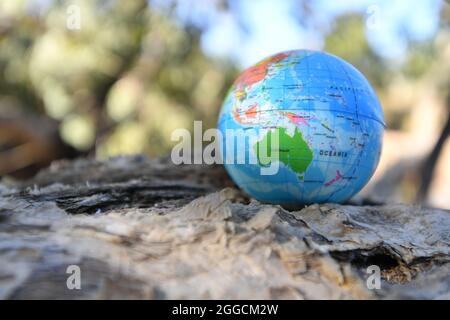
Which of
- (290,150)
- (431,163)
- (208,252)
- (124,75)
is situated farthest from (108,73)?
(208,252)

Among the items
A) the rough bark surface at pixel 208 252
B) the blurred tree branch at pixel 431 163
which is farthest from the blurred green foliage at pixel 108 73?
the rough bark surface at pixel 208 252

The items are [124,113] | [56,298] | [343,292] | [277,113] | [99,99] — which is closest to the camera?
[56,298]

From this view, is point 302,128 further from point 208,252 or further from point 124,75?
point 124,75

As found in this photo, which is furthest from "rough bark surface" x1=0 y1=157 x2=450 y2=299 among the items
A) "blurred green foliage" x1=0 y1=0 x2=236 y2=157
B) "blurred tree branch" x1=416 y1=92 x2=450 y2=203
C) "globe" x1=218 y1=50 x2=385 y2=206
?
"blurred green foliage" x1=0 y1=0 x2=236 y2=157
